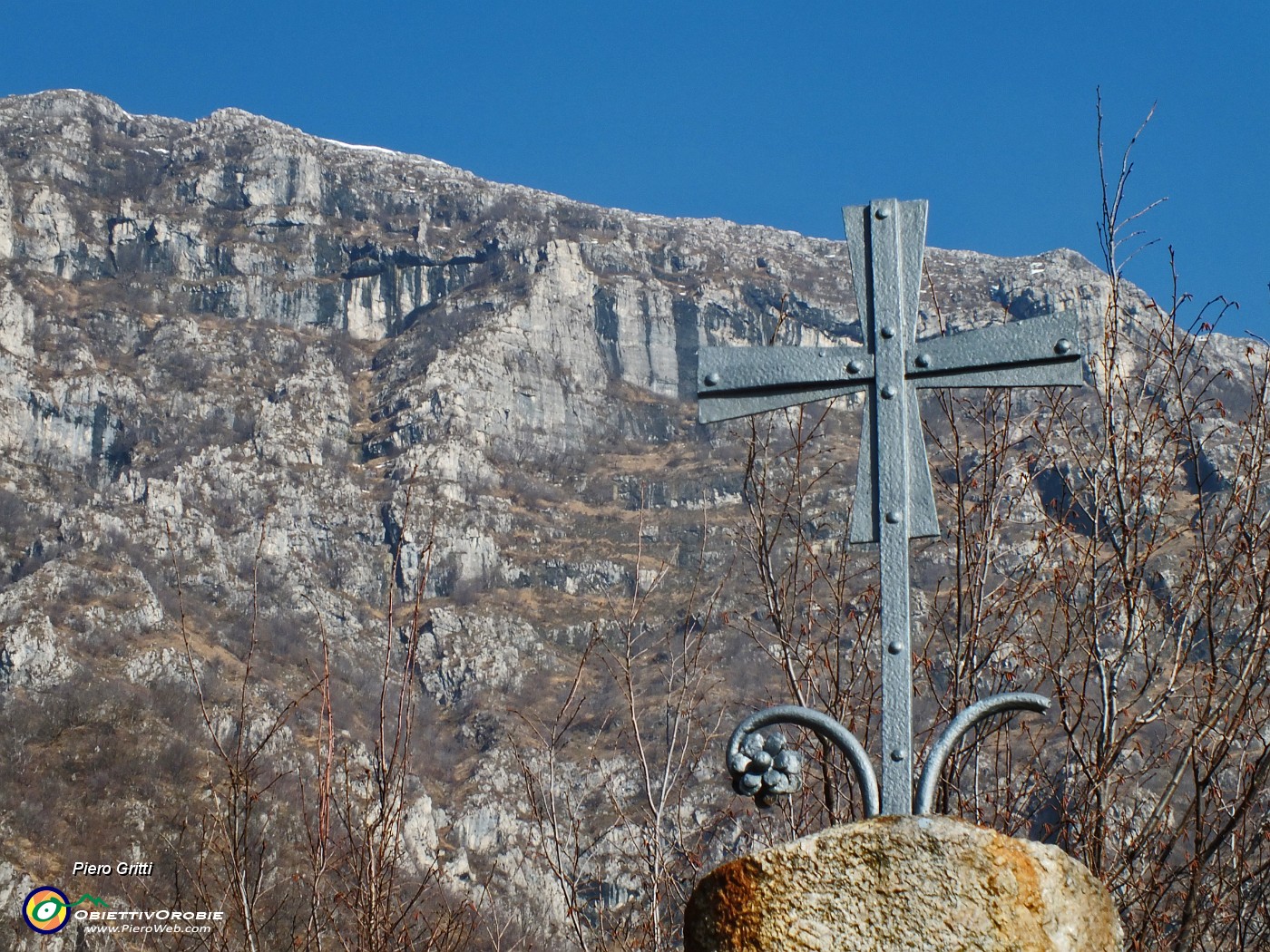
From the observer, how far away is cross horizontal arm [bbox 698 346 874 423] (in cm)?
278

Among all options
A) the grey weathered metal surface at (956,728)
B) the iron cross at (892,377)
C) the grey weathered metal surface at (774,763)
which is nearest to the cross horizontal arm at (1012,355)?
the iron cross at (892,377)

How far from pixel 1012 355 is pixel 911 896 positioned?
108 centimetres

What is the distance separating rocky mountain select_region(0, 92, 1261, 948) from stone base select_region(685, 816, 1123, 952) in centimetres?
4765

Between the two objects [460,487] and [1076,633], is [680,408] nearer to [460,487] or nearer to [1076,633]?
[460,487]

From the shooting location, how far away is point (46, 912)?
34906mm

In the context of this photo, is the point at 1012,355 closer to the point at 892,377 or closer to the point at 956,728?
the point at 892,377

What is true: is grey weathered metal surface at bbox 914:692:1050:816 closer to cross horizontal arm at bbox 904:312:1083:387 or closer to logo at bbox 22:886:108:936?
cross horizontal arm at bbox 904:312:1083:387

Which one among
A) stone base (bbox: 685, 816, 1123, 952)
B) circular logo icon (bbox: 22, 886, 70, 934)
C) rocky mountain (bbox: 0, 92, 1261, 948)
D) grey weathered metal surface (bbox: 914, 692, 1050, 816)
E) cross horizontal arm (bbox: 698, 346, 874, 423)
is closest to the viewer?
stone base (bbox: 685, 816, 1123, 952)

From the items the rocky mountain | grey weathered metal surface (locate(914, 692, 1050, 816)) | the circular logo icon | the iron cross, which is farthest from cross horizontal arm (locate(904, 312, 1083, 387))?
the rocky mountain

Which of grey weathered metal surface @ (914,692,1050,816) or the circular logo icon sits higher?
grey weathered metal surface @ (914,692,1050,816)

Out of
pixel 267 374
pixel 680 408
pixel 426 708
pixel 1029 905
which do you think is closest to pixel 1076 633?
pixel 1029 905

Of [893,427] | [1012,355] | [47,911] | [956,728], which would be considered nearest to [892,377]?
[893,427]

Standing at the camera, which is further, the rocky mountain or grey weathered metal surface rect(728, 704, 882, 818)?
the rocky mountain

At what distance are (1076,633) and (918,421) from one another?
3585mm
